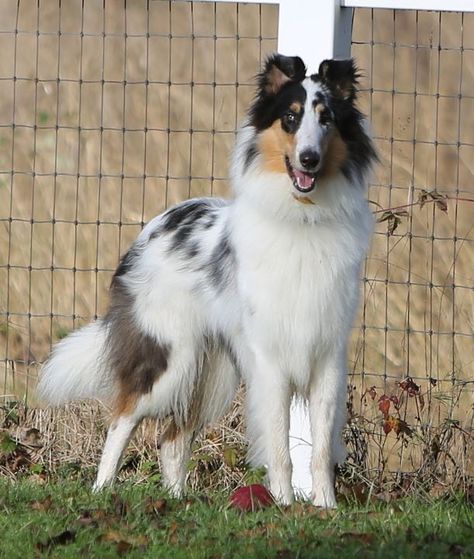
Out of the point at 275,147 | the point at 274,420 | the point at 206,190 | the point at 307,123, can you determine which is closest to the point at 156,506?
the point at 274,420

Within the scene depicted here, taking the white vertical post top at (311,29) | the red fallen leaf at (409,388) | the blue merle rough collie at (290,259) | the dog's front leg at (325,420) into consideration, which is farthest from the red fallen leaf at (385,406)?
the white vertical post top at (311,29)

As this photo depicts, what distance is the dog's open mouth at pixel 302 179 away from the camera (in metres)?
5.58

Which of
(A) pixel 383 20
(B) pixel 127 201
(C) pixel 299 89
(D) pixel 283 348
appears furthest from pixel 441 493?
(A) pixel 383 20

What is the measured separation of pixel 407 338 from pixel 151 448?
1801mm

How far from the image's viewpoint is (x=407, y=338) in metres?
7.91

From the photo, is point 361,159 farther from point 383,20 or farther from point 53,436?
point 383,20

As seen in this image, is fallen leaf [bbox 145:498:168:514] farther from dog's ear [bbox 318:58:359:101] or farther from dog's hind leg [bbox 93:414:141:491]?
dog's ear [bbox 318:58:359:101]

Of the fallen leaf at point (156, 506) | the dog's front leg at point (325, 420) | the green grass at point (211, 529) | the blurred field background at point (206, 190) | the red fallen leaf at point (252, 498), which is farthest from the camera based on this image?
the blurred field background at point (206, 190)

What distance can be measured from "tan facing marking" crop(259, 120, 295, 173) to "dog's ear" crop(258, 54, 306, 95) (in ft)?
0.64

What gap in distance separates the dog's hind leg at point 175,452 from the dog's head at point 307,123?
64.2 inches

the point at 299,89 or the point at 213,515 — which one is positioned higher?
the point at 299,89

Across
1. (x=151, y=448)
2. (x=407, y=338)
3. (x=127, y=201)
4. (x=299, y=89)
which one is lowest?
(x=151, y=448)

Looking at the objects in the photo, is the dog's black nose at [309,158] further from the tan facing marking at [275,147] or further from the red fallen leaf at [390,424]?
the red fallen leaf at [390,424]

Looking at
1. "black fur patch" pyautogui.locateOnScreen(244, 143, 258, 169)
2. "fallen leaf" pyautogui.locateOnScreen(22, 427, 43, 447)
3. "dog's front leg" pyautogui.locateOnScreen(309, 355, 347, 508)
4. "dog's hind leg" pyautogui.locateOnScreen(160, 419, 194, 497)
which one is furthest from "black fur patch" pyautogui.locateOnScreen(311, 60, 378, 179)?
"fallen leaf" pyautogui.locateOnScreen(22, 427, 43, 447)
